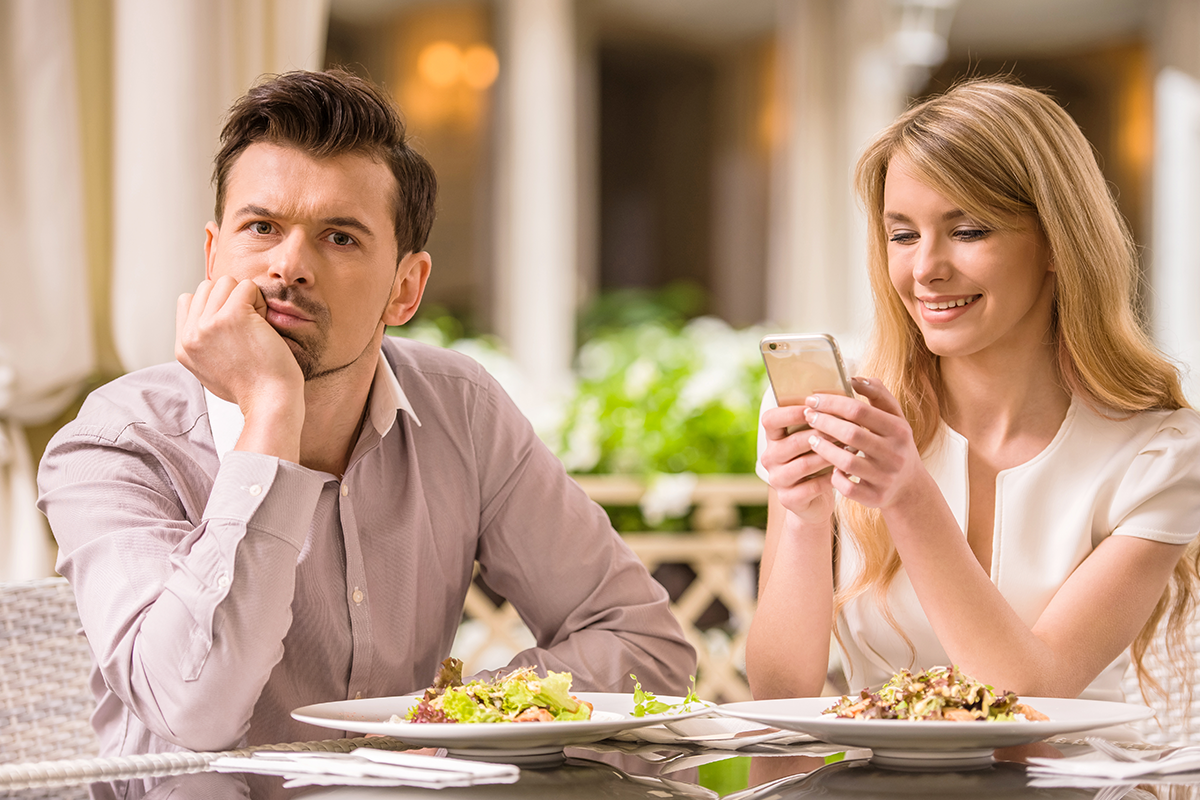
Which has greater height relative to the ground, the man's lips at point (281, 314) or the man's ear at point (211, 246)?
the man's ear at point (211, 246)

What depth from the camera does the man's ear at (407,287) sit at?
5.08ft

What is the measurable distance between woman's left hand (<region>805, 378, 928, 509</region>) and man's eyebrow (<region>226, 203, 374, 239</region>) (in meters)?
0.61

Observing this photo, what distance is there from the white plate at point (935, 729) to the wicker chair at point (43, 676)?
98 centimetres

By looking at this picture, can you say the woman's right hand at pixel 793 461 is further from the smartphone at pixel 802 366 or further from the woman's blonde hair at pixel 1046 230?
the woman's blonde hair at pixel 1046 230

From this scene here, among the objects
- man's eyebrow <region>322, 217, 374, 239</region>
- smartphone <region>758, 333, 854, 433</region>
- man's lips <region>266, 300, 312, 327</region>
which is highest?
man's eyebrow <region>322, 217, 374, 239</region>

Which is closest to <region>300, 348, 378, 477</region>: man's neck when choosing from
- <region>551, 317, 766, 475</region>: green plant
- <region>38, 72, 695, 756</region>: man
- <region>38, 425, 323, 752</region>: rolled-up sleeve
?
<region>38, 72, 695, 756</region>: man

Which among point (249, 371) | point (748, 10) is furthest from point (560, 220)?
point (249, 371)

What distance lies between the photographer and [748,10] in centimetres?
693

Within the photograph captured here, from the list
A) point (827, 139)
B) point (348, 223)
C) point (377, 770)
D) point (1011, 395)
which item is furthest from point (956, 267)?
point (827, 139)

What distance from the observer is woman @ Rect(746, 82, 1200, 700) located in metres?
1.45

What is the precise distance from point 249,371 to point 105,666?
345 mm

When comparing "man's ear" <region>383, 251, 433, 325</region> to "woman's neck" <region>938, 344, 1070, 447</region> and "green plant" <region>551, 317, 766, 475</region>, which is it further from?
"green plant" <region>551, 317, 766, 475</region>

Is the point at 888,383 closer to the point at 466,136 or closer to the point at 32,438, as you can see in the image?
the point at 32,438


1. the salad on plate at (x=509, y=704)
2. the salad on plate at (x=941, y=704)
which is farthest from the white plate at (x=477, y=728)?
the salad on plate at (x=941, y=704)
